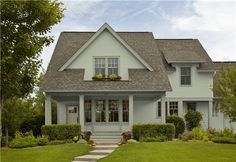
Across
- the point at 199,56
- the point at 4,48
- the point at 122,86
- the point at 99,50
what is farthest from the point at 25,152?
the point at 199,56

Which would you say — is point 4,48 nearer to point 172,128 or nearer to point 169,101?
point 172,128

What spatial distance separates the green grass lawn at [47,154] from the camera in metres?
19.7

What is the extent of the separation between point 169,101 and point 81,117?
10749 millimetres

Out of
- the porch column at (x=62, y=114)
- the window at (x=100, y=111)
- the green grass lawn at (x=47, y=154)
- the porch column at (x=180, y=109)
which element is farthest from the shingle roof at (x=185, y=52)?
the green grass lawn at (x=47, y=154)

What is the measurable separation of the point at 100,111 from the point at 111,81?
2.53 meters

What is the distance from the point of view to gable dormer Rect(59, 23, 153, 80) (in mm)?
33031

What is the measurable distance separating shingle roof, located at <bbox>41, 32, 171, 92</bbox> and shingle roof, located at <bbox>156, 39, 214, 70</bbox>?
110 inches

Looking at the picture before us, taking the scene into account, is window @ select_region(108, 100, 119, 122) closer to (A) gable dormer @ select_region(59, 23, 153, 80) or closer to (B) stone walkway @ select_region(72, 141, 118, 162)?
(A) gable dormer @ select_region(59, 23, 153, 80)

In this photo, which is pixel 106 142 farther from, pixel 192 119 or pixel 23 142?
pixel 192 119

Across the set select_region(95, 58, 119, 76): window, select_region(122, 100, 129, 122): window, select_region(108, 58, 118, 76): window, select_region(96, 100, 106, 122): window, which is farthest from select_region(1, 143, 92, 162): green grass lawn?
select_region(108, 58, 118, 76): window

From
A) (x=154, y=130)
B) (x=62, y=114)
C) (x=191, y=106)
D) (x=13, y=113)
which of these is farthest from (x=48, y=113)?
(x=191, y=106)

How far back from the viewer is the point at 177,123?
35.0 meters

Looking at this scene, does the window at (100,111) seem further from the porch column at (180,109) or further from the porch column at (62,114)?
the porch column at (180,109)

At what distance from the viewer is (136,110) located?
35.2 metres
